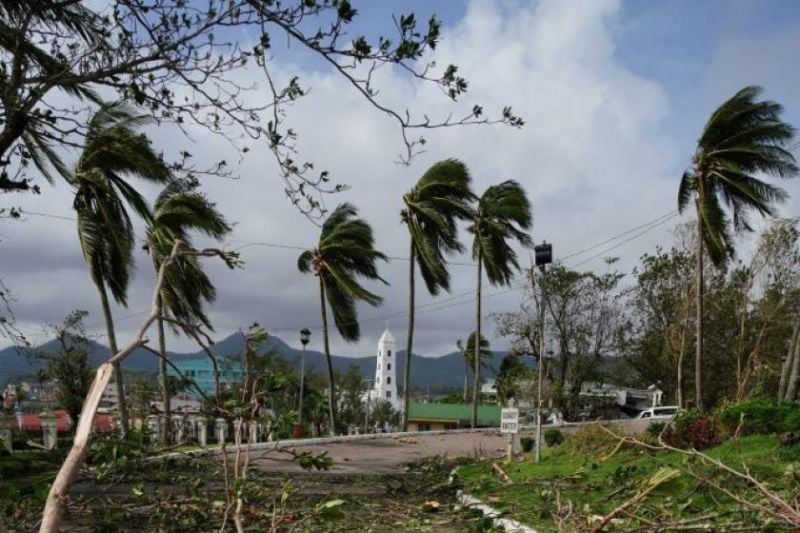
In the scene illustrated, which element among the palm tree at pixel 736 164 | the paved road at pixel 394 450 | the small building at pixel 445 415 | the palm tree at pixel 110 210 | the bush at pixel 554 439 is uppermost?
the palm tree at pixel 736 164

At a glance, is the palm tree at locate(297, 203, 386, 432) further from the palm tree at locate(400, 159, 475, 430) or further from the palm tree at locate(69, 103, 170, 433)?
the palm tree at locate(69, 103, 170, 433)

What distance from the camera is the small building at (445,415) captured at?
42906 mm

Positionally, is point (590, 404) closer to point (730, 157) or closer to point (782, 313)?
point (782, 313)

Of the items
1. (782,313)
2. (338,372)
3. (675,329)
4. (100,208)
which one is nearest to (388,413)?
(338,372)

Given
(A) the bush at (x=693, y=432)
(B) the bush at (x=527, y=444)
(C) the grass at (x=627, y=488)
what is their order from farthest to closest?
(B) the bush at (x=527, y=444)
(A) the bush at (x=693, y=432)
(C) the grass at (x=627, y=488)

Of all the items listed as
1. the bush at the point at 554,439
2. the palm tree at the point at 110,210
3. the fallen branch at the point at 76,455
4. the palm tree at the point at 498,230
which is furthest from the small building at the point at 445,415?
the fallen branch at the point at 76,455

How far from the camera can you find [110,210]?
14.8 metres

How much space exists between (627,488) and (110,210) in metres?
12.0

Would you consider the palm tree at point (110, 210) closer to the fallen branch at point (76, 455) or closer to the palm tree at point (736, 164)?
the fallen branch at point (76, 455)

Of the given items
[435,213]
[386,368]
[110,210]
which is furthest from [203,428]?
[386,368]

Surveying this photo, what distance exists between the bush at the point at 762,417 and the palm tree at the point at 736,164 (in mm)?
8698

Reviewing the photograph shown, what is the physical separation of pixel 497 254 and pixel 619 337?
33.2ft

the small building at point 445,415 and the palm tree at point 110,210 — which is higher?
the palm tree at point 110,210

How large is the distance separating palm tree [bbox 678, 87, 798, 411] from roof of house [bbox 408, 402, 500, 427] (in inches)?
832
